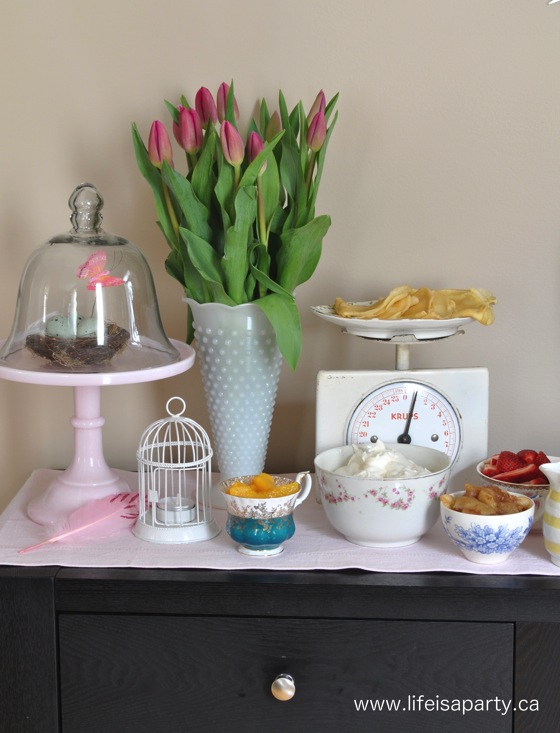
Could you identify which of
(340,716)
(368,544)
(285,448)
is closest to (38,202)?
(285,448)

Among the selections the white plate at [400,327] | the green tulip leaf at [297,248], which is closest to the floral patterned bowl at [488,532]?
the white plate at [400,327]

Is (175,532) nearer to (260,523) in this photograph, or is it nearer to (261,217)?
(260,523)

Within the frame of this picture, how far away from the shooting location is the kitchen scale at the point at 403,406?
3.80ft

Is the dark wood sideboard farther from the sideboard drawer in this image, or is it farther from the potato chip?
the potato chip

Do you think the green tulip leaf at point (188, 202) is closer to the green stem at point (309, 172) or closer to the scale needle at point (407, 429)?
the green stem at point (309, 172)

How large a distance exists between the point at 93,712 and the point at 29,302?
52 centimetres

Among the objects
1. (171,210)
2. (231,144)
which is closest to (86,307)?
(171,210)

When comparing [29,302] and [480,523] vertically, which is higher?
[29,302]

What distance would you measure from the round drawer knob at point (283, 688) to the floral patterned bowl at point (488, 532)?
0.80ft

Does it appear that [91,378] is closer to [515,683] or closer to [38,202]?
[38,202]

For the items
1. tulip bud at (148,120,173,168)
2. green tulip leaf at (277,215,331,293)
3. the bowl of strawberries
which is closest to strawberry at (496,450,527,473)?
the bowl of strawberries

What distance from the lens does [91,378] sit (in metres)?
1.05

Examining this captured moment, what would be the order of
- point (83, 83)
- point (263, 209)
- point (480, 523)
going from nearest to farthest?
point (480, 523) < point (263, 209) < point (83, 83)

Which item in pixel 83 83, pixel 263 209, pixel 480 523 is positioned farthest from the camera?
pixel 83 83
